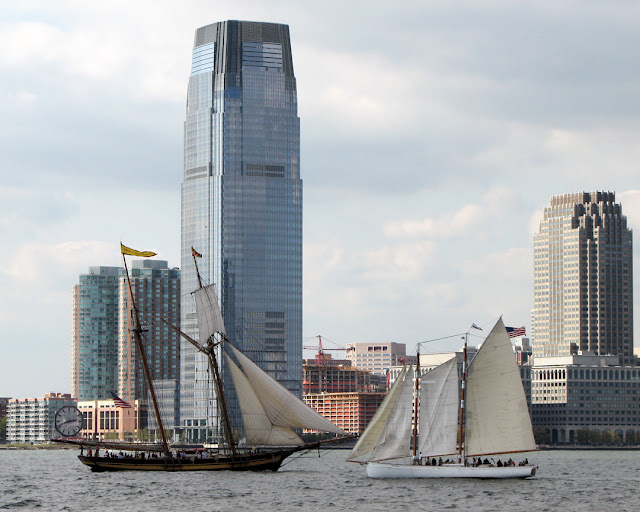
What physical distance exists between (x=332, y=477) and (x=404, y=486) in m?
28.3

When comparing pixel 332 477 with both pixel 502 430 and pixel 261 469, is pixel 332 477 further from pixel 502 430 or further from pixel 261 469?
pixel 502 430

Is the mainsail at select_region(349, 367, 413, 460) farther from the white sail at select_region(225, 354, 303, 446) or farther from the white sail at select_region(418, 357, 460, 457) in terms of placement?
the white sail at select_region(225, 354, 303, 446)

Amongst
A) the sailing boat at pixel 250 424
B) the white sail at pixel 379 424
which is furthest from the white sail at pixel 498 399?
the sailing boat at pixel 250 424

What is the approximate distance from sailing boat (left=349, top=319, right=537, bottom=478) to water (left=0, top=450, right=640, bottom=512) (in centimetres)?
198

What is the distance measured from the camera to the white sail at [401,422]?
13000cm

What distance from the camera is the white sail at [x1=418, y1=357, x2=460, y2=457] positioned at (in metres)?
132

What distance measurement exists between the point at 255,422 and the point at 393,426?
20.1m

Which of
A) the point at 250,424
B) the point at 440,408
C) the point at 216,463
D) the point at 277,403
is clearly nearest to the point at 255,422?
the point at 250,424

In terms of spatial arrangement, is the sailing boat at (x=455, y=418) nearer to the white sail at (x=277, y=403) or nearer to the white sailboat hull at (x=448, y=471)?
the white sailboat hull at (x=448, y=471)

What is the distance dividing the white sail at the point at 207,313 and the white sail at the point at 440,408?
Result: 33.5 meters

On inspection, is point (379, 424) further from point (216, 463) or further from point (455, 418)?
point (216, 463)

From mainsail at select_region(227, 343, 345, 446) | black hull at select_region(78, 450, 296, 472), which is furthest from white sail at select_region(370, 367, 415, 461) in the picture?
black hull at select_region(78, 450, 296, 472)

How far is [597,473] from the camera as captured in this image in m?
173

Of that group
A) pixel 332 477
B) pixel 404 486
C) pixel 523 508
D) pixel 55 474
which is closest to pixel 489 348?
pixel 404 486
